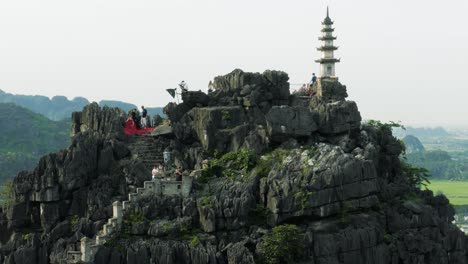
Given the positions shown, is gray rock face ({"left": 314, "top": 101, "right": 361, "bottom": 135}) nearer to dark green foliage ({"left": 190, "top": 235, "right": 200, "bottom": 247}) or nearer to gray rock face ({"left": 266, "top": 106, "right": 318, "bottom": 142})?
gray rock face ({"left": 266, "top": 106, "right": 318, "bottom": 142})

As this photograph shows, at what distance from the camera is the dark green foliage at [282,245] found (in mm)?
65250

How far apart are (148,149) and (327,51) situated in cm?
2737

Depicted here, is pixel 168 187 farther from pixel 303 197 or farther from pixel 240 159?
pixel 303 197

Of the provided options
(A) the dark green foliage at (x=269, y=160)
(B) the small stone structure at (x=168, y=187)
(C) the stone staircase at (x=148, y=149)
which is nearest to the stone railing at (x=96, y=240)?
(B) the small stone structure at (x=168, y=187)

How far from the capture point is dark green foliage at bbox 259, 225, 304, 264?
65250 millimetres

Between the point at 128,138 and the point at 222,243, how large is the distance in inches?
547

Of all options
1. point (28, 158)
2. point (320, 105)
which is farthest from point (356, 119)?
point (28, 158)

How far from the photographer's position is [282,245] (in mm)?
65438

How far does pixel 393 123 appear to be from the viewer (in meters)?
83.6

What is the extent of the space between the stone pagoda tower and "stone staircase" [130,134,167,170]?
991 inches

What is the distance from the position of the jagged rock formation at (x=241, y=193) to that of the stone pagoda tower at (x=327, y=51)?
16.8 meters

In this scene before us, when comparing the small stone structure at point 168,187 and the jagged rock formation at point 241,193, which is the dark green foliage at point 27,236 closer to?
the jagged rock formation at point 241,193

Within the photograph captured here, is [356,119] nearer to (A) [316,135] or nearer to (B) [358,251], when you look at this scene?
(A) [316,135]

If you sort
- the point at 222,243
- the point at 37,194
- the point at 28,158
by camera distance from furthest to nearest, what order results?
the point at 28,158
the point at 37,194
the point at 222,243
